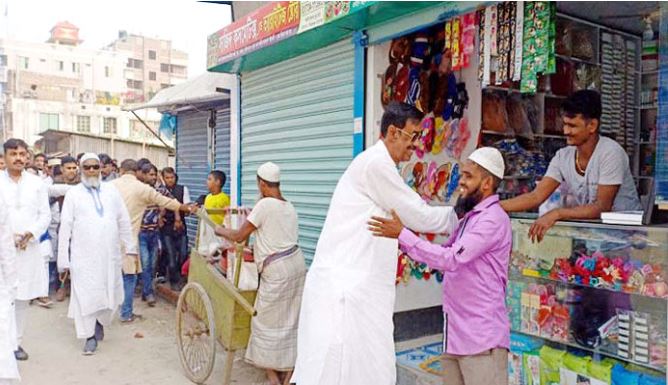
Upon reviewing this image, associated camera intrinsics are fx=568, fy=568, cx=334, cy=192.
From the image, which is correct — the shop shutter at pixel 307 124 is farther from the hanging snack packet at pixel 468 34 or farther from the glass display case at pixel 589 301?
the glass display case at pixel 589 301

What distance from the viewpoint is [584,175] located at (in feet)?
11.7

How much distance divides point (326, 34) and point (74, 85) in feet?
186

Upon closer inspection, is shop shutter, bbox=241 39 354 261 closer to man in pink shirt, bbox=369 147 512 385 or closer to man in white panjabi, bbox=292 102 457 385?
man in white panjabi, bbox=292 102 457 385

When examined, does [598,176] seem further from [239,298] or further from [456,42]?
[239,298]

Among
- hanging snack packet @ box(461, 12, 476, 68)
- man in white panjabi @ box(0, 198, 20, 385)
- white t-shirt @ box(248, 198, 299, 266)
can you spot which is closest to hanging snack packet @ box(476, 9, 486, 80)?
hanging snack packet @ box(461, 12, 476, 68)

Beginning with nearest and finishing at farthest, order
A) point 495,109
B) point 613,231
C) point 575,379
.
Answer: point 613,231, point 575,379, point 495,109

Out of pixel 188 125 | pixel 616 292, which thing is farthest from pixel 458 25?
pixel 188 125

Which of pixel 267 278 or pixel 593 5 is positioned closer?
pixel 267 278

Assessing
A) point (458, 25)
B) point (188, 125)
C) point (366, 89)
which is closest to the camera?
point (458, 25)

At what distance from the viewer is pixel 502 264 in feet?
8.70

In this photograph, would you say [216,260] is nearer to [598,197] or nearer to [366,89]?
[366,89]

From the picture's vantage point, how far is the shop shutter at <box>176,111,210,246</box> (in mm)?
9000

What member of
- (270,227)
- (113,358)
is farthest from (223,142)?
(270,227)

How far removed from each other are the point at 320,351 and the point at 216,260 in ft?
6.87
